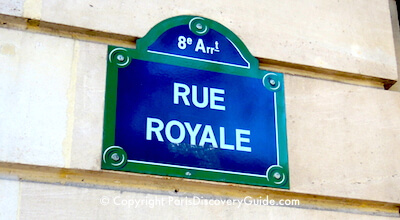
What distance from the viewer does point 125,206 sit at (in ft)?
9.62

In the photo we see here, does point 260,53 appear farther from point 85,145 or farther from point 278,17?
point 85,145

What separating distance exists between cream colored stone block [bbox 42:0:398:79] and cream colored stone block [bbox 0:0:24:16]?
9cm

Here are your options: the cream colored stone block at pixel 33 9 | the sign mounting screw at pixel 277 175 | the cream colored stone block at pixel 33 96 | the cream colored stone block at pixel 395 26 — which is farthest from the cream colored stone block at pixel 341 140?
the cream colored stone block at pixel 33 9

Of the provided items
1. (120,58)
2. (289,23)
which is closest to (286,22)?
(289,23)

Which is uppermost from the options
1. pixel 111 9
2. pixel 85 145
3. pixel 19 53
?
pixel 111 9

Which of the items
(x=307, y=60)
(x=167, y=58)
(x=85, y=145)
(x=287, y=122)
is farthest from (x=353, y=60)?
(x=85, y=145)

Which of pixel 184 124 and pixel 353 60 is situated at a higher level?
pixel 353 60

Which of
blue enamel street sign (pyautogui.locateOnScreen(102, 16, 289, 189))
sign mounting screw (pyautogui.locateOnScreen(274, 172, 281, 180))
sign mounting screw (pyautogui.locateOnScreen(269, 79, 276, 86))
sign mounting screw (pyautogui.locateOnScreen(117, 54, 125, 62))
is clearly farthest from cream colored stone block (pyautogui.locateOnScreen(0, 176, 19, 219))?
sign mounting screw (pyautogui.locateOnScreen(269, 79, 276, 86))

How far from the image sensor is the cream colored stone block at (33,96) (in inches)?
114

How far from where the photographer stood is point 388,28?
3723 mm

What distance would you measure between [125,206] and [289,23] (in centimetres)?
109

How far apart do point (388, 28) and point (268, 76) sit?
2.31 ft

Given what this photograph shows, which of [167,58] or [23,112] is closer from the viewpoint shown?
[23,112]

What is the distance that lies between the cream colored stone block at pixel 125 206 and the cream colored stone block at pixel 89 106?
11cm
